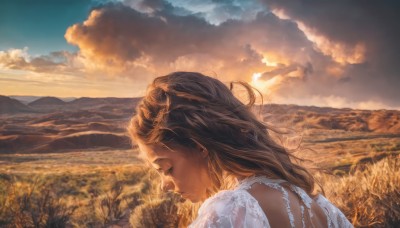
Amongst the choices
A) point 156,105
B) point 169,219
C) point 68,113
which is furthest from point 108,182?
point 68,113

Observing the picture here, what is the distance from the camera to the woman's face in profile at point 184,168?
1868 millimetres

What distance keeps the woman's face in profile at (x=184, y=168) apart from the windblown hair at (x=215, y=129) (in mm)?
38

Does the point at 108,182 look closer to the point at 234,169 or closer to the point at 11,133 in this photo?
the point at 234,169

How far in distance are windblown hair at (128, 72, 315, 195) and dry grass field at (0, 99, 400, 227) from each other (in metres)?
0.38

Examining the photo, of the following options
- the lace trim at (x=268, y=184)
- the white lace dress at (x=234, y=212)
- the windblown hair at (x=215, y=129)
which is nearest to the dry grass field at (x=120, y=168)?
the windblown hair at (x=215, y=129)

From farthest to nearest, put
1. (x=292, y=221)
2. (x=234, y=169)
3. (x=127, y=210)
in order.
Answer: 1. (x=127, y=210)
2. (x=234, y=169)
3. (x=292, y=221)

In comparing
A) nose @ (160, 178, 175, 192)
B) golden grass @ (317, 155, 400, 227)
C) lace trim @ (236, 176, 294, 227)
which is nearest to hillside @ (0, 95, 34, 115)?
golden grass @ (317, 155, 400, 227)

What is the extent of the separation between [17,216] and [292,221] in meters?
5.99

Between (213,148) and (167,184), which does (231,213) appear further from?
(167,184)

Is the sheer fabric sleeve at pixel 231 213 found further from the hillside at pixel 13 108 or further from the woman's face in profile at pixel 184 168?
the hillside at pixel 13 108

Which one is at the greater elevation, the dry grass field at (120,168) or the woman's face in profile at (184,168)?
the woman's face in profile at (184,168)

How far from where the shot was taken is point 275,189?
1555mm

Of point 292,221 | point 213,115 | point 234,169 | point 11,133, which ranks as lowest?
point 11,133

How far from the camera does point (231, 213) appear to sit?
133 cm
